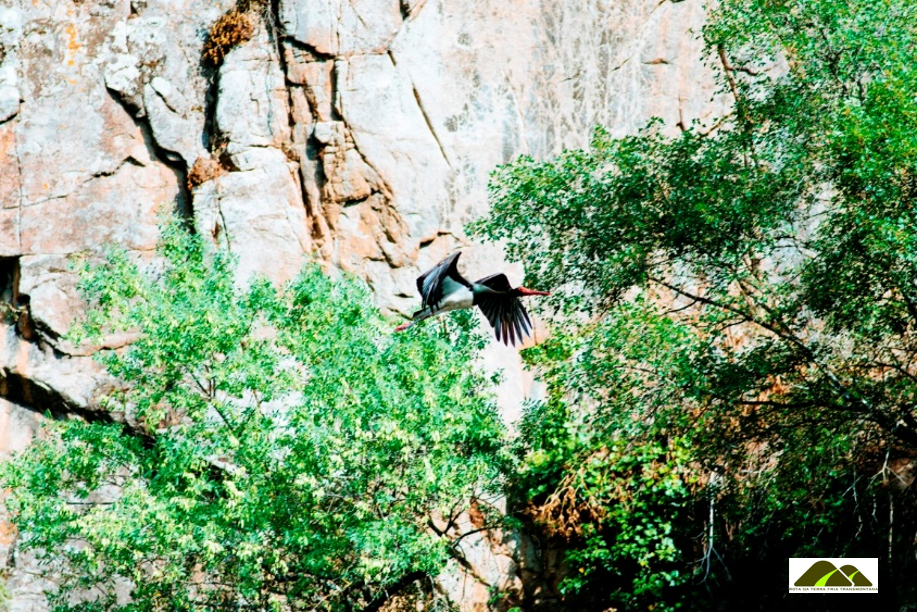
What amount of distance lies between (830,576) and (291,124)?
9.24 metres

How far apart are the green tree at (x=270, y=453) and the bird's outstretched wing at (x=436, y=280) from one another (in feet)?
1.66

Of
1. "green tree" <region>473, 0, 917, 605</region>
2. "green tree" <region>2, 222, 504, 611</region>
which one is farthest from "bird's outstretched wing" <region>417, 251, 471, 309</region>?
"green tree" <region>473, 0, 917, 605</region>

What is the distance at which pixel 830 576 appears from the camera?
1152 centimetres

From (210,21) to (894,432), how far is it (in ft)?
37.3

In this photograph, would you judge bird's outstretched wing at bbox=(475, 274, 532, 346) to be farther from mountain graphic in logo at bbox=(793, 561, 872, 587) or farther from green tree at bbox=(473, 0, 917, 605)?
mountain graphic in logo at bbox=(793, 561, 872, 587)

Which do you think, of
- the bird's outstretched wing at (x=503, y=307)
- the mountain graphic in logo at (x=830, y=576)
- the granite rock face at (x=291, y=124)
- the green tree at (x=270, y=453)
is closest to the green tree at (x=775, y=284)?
the mountain graphic in logo at (x=830, y=576)

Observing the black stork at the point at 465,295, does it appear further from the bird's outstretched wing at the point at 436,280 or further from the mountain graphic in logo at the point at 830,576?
the mountain graphic in logo at the point at 830,576

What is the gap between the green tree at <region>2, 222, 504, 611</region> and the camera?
10.6m

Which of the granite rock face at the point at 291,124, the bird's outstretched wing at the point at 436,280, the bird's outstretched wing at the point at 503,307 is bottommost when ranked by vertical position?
the bird's outstretched wing at the point at 436,280

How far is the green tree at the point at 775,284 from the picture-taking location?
400 inches

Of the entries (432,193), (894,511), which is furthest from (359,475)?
(432,193)

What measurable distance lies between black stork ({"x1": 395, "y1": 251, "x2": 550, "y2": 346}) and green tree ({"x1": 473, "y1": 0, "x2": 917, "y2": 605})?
1.89 ft

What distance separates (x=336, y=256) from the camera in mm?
15953

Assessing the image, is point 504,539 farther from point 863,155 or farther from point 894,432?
point 863,155
